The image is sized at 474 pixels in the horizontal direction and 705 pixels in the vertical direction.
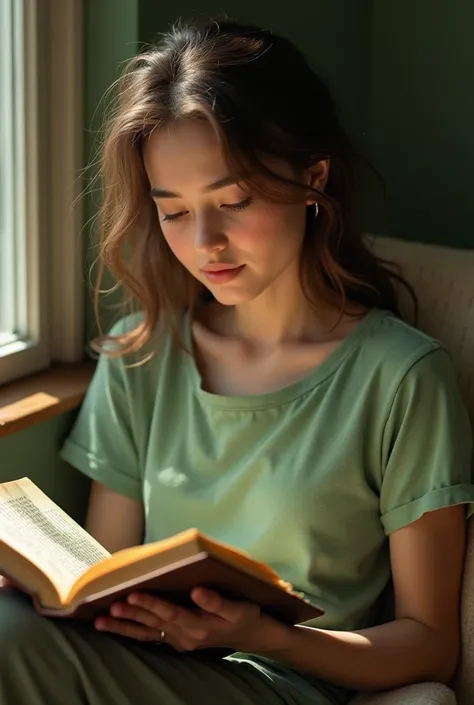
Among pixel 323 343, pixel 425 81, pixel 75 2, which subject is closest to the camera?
pixel 323 343

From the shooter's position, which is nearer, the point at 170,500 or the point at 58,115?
the point at 170,500

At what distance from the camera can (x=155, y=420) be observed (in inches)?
60.8

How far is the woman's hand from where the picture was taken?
1.14m

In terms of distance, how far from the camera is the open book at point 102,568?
41.7 inches

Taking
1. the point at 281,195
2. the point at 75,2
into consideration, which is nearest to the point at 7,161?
the point at 75,2

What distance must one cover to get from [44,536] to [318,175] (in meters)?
0.57

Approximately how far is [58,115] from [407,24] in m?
0.67

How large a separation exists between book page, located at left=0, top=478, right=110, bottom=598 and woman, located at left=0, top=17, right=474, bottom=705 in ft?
0.18

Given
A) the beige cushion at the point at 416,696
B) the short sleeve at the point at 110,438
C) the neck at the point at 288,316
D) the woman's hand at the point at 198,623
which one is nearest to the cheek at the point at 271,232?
the neck at the point at 288,316

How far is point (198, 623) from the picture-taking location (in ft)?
3.84

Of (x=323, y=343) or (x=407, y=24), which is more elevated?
(x=407, y=24)

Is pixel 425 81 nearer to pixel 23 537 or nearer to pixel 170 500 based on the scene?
pixel 170 500

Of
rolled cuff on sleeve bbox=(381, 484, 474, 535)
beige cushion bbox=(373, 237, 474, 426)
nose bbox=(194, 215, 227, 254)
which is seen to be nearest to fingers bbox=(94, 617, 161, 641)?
rolled cuff on sleeve bbox=(381, 484, 474, 535)

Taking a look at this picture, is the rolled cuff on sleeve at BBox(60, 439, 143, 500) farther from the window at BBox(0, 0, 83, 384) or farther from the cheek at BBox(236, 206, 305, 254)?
the cheek at BBox(236, 206, 305, 254)
